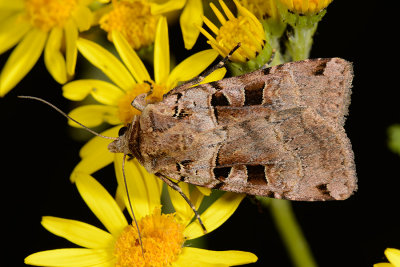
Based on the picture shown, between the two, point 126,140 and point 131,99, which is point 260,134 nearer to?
point 126,140

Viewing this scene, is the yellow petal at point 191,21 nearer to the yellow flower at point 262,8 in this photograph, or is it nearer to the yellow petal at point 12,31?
the yellow flower at point 262,8

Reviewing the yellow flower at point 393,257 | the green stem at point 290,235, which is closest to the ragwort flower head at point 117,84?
the green stem at point 290,235

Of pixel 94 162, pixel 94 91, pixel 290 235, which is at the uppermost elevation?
pixel 94 91

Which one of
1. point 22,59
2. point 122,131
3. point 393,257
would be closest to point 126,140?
point 122,131

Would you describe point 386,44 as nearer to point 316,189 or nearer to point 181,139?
point 316,189

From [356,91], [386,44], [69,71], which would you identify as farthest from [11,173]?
[386,44]

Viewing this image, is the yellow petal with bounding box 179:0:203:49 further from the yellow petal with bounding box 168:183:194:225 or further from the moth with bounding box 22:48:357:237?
the yellow petal with bounding box 168:183:194:225

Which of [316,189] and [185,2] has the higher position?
[185,2]
